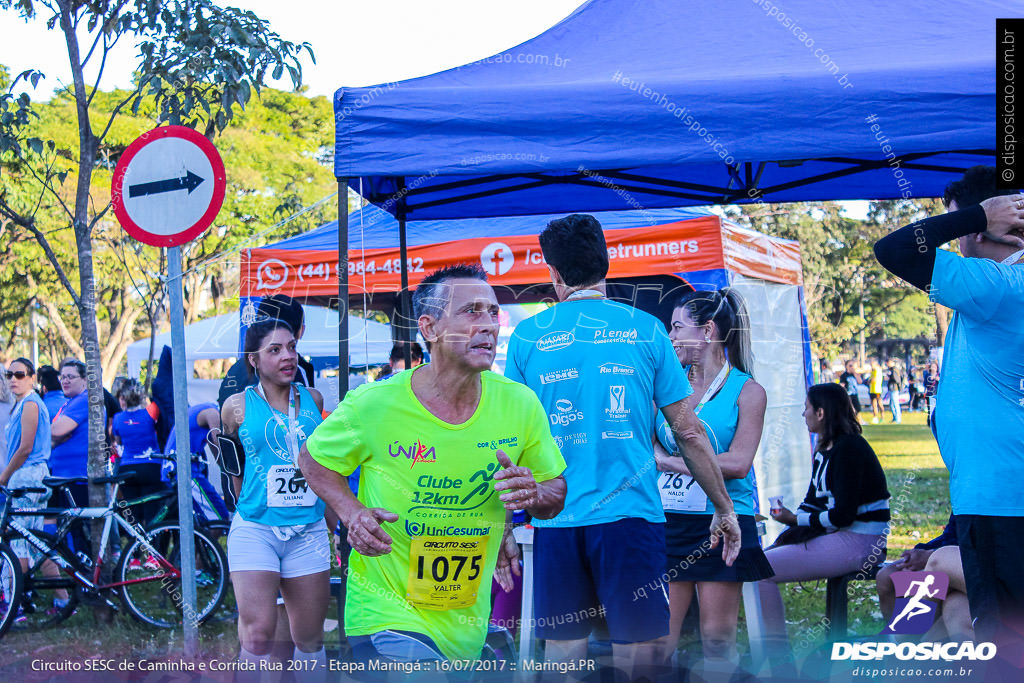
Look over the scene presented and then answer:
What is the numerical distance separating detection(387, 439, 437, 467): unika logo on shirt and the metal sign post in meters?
1.90

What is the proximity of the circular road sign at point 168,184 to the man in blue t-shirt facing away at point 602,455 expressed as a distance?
5.85 feet

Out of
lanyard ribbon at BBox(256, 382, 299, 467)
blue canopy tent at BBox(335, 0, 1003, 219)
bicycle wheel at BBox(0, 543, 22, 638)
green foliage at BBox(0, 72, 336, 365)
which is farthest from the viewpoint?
green foliage at BBox(0, 72, 336, 365)

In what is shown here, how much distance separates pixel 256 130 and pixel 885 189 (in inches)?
906

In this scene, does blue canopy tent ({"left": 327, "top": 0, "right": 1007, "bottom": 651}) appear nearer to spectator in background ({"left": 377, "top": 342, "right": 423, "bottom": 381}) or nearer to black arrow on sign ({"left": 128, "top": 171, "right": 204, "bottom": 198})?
black arrow on sign ({"left": 128, "top": 171, "right": 204, "bottom": 198})

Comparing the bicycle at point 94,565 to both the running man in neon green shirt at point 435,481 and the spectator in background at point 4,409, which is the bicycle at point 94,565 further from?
the running man in neon green shirt at point 435,481

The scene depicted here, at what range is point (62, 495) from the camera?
25.4ft

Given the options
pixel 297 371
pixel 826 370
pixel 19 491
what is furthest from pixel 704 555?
pixel 826 370

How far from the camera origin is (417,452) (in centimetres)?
274

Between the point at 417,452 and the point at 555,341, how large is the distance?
83cm

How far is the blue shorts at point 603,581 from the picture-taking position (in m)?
3.21

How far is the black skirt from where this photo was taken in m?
3.85

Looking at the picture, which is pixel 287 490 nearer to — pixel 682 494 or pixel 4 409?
pixel 682 494

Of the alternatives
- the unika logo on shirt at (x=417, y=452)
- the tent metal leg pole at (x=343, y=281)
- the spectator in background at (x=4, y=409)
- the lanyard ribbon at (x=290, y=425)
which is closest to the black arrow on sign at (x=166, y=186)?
the tent metal leg pole at (x=343, y=281)

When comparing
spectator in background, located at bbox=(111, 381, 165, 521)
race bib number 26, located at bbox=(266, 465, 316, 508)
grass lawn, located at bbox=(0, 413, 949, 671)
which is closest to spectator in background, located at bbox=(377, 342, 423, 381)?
spectator in background, located at bbox=(111, 381, 165, 521)
